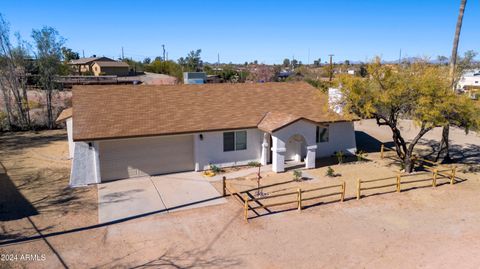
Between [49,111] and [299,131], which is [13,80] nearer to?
[49,111]

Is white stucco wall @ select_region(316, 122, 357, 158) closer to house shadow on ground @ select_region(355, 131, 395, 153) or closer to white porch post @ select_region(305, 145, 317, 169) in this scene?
house shadow on ground @ select_region(355, 131, 395, 153)

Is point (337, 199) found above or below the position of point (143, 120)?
below

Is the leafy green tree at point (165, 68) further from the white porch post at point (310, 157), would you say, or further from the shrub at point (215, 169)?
the white porch post at point (310, 157)

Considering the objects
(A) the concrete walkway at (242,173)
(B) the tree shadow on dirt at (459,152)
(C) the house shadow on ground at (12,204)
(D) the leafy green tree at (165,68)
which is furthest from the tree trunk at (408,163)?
(D) the leafy green tree at (165,68)

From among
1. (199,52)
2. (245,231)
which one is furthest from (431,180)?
(199,52)

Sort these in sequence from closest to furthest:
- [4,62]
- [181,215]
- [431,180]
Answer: [181,215] < [431,180] < [4,62]

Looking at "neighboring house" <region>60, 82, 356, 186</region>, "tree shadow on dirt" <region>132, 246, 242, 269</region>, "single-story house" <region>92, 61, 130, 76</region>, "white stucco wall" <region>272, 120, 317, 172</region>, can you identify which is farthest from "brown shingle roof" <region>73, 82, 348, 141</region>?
"single-story house" <region>92, 61, 130, 76</region>

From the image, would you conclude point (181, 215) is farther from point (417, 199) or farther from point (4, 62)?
point (4, 62)
